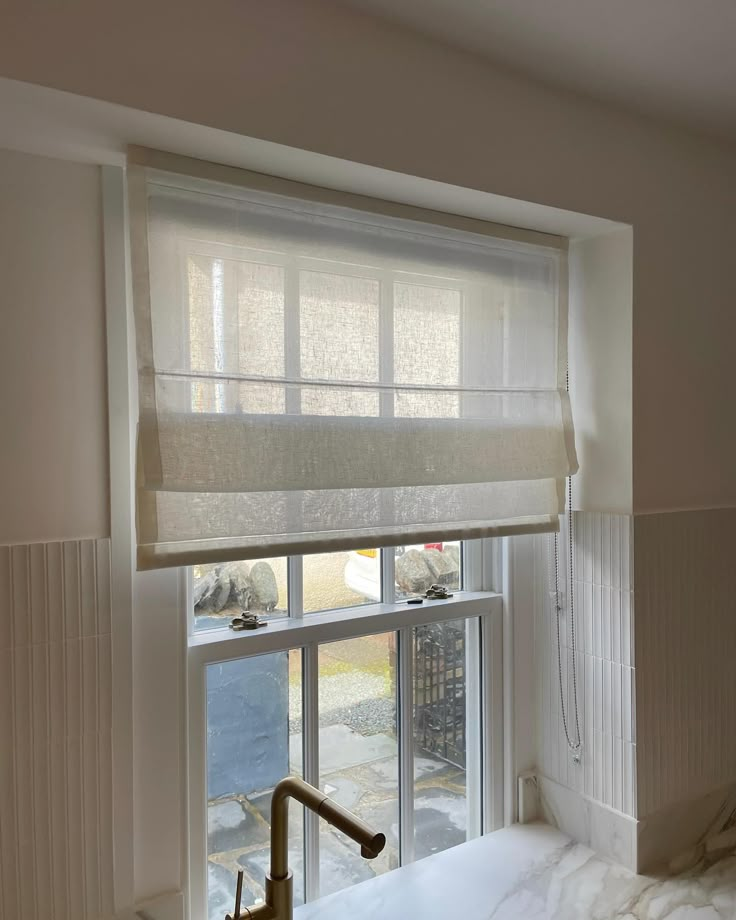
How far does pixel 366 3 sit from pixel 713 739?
1621 millimetres

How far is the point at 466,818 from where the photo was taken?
162cm

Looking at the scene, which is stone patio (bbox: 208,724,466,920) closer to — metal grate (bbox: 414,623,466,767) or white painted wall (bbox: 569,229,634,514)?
metal grate (bbox: 414,623,466,767)

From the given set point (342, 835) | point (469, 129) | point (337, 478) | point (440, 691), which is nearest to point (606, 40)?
point (469, 129)

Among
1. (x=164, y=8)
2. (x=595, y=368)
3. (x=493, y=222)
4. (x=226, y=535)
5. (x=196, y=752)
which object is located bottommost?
(x=196, y=752)

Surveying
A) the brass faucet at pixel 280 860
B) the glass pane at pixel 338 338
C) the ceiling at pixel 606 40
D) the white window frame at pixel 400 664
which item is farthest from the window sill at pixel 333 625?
the ceiling at pixel 606 40

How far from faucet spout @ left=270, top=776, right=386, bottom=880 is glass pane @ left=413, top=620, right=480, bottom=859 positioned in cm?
55

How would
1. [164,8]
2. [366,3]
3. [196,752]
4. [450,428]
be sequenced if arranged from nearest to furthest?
[164,8]
[366,3]
[196,752]
[450,428]

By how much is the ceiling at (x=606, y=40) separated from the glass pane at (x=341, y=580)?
94 centimetres

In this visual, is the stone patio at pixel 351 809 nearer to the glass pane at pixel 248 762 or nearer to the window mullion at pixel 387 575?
the glass pane at pixel 248 762

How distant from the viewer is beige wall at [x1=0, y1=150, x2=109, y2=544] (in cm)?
105

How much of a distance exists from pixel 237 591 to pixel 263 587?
5 cm

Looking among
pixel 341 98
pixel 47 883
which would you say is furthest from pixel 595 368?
pixel 47 883

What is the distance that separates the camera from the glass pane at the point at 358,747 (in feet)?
4.69

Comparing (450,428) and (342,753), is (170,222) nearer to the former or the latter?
(450,428)
